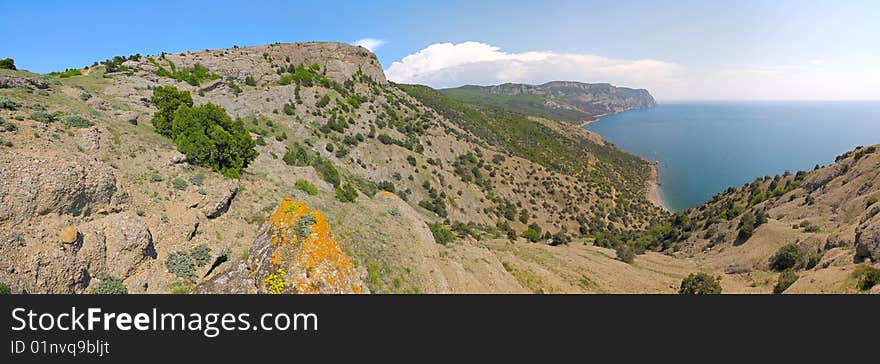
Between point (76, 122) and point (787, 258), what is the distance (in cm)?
3751

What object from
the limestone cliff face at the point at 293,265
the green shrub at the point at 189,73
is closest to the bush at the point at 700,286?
the limestone cliff face at the point at 293,265

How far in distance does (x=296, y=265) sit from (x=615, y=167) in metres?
99.4

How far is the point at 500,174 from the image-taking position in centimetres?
5994

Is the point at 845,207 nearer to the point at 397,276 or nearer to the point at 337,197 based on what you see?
the point at 397,276

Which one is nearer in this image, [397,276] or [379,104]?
[397,276]

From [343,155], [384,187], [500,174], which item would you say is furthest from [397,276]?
[500,174]

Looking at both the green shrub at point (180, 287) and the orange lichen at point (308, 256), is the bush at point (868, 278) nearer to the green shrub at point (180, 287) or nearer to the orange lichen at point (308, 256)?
the orange lichen at point (308, 256)

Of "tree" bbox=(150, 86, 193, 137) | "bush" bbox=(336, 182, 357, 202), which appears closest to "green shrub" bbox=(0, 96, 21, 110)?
"tree" bbox=(150, 86, 193, 137)

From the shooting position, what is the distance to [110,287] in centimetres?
888

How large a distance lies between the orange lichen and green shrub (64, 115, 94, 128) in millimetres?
10102

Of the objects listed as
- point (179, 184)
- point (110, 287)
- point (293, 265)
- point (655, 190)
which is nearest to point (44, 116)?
point (179, 184)

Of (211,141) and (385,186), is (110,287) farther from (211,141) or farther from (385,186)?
(385,186)

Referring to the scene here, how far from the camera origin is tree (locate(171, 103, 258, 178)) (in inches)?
600

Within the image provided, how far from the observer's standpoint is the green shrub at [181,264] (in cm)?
991
